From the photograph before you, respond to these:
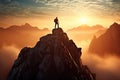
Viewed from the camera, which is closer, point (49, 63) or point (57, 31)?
point (49, 63)

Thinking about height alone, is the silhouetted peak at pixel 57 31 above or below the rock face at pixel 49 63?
above

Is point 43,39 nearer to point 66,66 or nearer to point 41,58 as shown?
point 41,58

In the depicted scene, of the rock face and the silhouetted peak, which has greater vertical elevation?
the silhouetted peak

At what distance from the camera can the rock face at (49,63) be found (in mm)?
147500

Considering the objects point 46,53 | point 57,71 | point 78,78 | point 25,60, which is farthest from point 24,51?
point 78,78

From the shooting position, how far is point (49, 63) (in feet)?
487

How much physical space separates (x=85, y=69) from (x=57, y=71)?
1375 inches

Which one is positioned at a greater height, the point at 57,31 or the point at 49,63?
the point at 57,31

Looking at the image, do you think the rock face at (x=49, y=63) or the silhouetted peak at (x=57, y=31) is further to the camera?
the silhouetted peak at (x=57, y=31)

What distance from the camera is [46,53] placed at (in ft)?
501

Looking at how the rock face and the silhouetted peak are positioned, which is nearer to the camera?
the rock face

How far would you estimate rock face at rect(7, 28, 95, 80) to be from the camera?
148 metres

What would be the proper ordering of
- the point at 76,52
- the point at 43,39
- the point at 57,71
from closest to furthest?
the point at 57,71
the point at 43,39
the point at 76,52

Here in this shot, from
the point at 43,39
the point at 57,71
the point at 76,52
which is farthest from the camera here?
the point at 76,52
